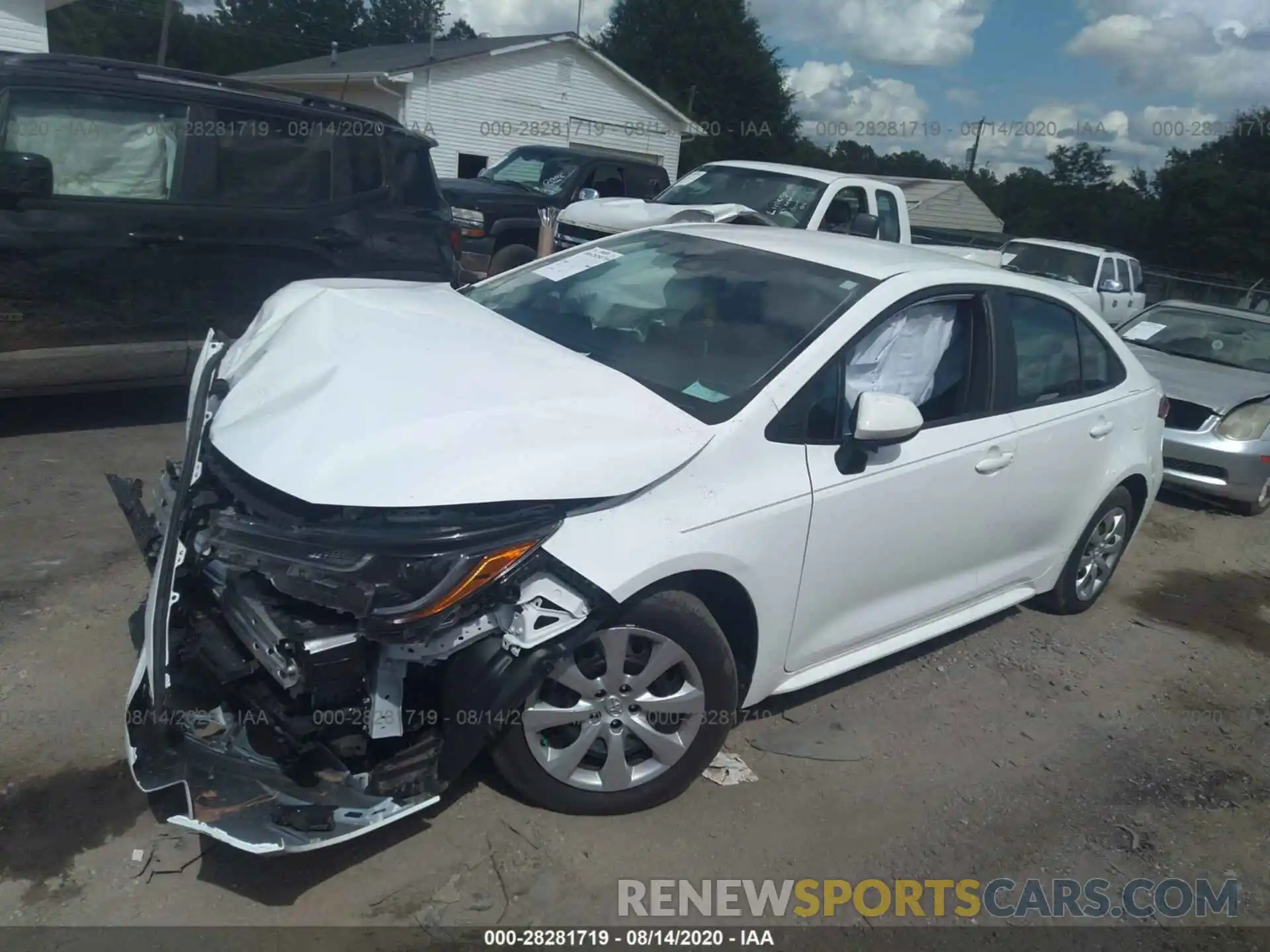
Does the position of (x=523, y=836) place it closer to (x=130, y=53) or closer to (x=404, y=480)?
(x=404, y=480)

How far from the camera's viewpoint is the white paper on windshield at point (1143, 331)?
9477mm

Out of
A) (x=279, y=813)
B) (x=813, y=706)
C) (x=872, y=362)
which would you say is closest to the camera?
(x=279, y=813)

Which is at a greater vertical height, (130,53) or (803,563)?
(130,53)

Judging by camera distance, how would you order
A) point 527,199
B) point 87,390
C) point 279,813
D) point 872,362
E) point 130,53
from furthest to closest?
point 130,53 → point 527,199 → point 87,390 → point 872,362 → point 279,813

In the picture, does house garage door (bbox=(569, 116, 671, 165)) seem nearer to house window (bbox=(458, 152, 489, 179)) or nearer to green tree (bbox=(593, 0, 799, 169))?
house window (bbox=(458, 152, 489, 179))

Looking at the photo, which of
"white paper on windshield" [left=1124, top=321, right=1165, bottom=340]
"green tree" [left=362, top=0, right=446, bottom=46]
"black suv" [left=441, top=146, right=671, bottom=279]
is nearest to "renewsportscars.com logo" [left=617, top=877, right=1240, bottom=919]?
"white paper on windshield" [left=1124, top=321, right=1165, bottom=340]

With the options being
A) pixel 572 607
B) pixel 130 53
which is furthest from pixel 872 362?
pixel 130 53

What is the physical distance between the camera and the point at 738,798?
3582mm

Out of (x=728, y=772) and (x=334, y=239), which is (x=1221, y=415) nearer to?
(x=728, y=772)

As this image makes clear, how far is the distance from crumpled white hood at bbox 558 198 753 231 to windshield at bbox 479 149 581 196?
275 centimetres

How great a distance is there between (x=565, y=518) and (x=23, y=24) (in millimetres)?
14617

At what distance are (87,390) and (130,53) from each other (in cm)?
5429

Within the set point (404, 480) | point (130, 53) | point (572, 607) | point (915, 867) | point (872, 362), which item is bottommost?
point (915, 867)

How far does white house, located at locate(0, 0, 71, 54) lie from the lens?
531 inches
